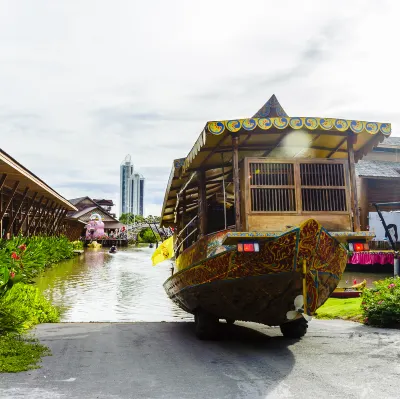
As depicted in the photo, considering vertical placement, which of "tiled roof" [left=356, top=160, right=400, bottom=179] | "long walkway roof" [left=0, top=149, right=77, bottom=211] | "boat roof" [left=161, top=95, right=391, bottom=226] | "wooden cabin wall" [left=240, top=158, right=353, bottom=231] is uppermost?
"tiled roof" [left=356, top=160, right=400, bottom=179]

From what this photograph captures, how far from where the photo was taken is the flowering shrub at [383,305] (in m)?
8.49

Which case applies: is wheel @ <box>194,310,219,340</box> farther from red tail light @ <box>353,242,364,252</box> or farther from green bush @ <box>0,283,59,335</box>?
green bush @ <box>0,283,59,335</box>

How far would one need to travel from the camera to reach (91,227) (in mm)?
65188

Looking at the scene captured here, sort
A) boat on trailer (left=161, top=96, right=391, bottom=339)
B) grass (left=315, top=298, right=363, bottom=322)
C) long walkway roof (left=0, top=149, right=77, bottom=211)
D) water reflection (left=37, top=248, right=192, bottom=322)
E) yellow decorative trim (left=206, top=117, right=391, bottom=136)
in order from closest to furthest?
1. boat on trailer (left=161, top=96, right=391, bottom=339)
2. yellow decorative trim (left=206, top=117, right=391, bottom=136)
3. grass (left=315, top=298, right=363, bottom=322)
4. water reflection (left=37, top=248, right=192, bottom=322)
5. long walkway roof (left=0, top=149, right=77, bottom=211)

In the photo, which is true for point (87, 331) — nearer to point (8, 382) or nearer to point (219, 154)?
point (8, 382)

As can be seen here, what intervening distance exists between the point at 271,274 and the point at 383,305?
3641 millimetres

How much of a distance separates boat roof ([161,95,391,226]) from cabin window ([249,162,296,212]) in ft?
1.99

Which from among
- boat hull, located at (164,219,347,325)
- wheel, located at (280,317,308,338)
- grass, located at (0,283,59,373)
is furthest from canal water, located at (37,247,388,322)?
boat hull, located at (164,219,347,325)

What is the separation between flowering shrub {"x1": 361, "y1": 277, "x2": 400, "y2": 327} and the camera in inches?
334

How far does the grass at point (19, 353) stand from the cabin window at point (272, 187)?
3847 millimetres

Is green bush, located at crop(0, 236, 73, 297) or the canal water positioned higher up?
green bush, located at crop(0, 236, 73, 297)

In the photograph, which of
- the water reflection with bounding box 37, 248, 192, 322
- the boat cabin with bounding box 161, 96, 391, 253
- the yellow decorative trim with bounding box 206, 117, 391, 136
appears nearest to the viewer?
the yellow decorative trim with bounding box 206, 117, 391, 136

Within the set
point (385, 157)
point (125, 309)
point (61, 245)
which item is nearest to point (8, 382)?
point (125, 309)

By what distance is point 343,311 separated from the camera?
1063 cm
